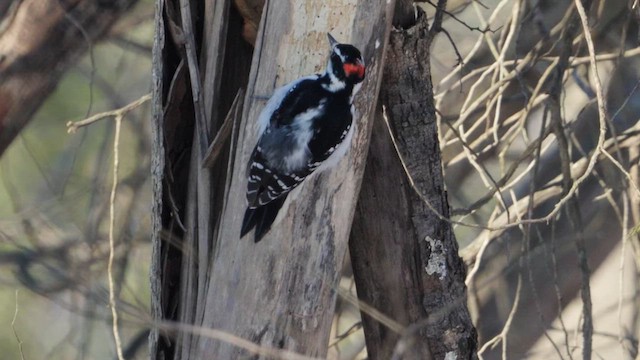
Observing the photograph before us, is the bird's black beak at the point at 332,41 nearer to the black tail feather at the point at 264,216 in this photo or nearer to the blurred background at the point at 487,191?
the black tail feather at the point at 264,216

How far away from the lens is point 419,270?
1.19 metres

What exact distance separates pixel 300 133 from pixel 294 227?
0.39 feet

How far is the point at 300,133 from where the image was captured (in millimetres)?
1062

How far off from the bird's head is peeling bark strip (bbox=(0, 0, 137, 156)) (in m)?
0.80

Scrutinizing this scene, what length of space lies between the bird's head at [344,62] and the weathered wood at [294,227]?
0.04ft

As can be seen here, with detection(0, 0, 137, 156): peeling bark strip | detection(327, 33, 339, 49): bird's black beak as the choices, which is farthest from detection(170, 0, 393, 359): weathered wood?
detection(0, 0, 137, 156): peeling bark strip

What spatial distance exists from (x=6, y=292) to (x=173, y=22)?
204 centimetres

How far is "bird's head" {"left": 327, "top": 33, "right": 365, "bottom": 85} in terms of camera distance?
1.04 m

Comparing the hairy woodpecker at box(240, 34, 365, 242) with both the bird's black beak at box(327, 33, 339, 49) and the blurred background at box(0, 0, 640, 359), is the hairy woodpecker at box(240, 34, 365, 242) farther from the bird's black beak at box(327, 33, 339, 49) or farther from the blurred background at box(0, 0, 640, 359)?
the blurred background at box(0, 0, 640, 359)

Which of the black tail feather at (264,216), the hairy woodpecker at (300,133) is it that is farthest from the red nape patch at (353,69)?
the black tail feather at (264,216)

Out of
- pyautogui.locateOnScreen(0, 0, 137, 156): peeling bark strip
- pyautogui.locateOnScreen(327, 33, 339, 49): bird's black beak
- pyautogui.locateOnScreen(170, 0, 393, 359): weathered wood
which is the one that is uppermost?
pyautogui.locateOnScreen(0, 0, 137, 156): peeling bark strip

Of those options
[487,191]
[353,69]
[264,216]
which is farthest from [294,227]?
[487,191]

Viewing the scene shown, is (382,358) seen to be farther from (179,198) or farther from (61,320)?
(61,320)

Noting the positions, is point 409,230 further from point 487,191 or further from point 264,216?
point 487,191
